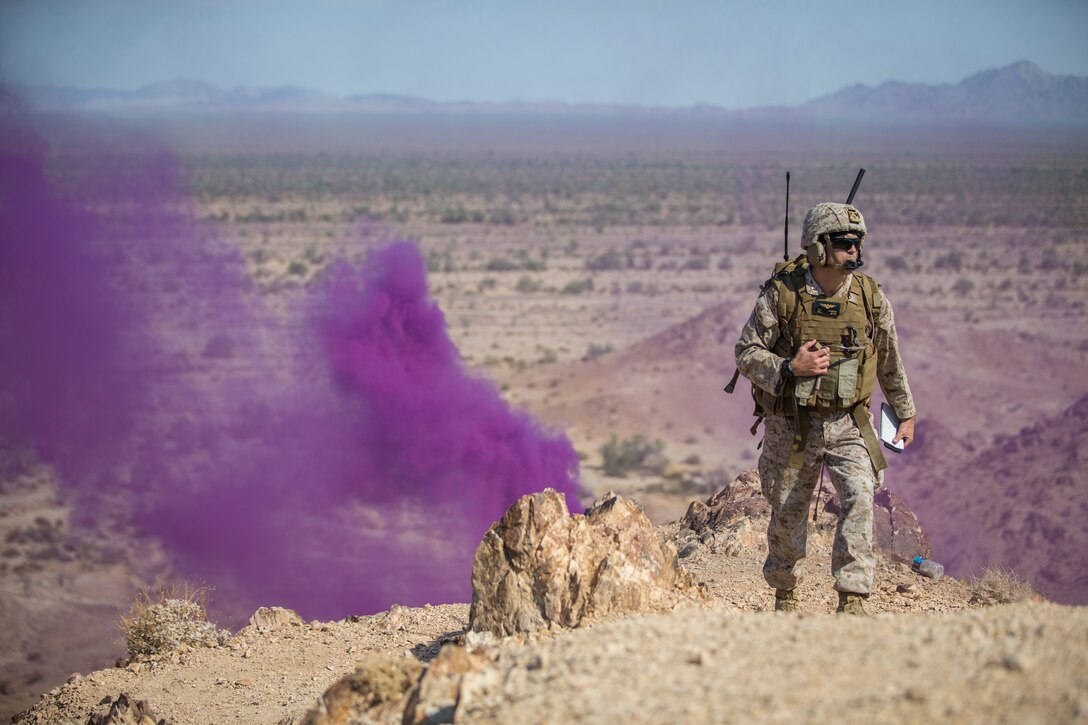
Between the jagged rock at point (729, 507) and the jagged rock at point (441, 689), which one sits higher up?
the jagged rock at point (441, 689)

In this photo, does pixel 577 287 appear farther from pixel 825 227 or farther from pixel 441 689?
pixel 441 689

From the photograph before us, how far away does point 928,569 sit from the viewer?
6.82 meters

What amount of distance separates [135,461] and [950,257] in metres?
25.2

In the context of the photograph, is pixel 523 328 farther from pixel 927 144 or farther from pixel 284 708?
pixel 927 144

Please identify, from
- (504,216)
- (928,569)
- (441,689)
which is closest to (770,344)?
(441,689)

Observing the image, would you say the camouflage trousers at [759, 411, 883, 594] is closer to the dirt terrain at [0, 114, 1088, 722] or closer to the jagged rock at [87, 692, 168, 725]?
the dirt terrain at [0, 114, 1088, 722]

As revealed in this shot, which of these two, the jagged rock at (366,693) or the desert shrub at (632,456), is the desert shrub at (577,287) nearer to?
the desert shrub at (632,456)

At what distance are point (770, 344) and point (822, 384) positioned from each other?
29 centimetres

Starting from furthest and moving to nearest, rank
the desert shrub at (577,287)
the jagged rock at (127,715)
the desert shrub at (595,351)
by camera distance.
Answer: the desert shrub at (577,287) → the desert shrub at (595,351) → the jagged rock at (127,715)

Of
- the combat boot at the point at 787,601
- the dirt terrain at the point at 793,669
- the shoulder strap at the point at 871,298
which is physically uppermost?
the shoulder strap at the point at 871,298

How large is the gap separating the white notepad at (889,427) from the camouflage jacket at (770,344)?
10 centimetres

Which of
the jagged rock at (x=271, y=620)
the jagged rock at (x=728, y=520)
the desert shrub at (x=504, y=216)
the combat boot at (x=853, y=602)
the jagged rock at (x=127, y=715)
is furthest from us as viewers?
the desert shrub at (x=504, y=216)

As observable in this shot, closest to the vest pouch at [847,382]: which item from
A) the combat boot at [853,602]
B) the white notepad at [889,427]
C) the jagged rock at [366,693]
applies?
the white notepad at [889,427]

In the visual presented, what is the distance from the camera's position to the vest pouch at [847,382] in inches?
188
